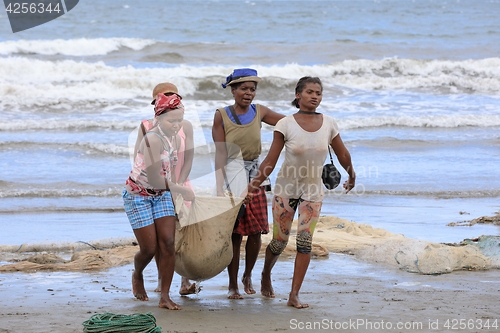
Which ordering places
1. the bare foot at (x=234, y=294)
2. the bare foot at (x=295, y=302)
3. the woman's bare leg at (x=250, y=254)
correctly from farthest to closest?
the woman's bare leg at (x=250, y=254) < the bare foot at (x=234, y=294) < the bare foot at (x=295, y=302)

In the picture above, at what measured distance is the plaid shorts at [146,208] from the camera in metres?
4.03

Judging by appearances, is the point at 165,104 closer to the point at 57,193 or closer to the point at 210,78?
the point at 57,193

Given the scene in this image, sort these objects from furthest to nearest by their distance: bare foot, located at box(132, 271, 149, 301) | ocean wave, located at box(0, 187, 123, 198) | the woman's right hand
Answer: ocean wave, located at box(0, 187, 123, 198), bare foot, located at box(132, 271, 149, 301), the woman's right hand

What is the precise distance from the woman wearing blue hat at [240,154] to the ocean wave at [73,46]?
24273mm

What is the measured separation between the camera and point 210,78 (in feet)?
71.2

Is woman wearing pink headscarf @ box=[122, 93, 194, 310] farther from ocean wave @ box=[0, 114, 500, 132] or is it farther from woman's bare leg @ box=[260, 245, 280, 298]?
ocean wave @ box=[0, 114, 500, 132]

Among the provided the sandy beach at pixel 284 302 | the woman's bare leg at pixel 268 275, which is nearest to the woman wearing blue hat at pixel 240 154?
the woman's bare leg at pixel 268 275

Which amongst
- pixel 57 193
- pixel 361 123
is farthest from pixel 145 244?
pixel 361 123

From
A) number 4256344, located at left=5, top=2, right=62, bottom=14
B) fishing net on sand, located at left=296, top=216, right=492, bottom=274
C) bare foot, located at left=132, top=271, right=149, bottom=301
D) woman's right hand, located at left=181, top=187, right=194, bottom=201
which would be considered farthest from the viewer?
number 4256344, located at left=5, top=2, right=62, bottom=14

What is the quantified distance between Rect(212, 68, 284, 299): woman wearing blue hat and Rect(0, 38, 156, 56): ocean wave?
2427 cm

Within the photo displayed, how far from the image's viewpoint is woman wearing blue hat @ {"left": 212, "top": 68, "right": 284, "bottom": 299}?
4477 millimetres

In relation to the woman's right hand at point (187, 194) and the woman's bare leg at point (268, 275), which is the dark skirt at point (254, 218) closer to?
the woman's bare leg at point (268, 275)

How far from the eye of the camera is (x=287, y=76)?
78.8ft

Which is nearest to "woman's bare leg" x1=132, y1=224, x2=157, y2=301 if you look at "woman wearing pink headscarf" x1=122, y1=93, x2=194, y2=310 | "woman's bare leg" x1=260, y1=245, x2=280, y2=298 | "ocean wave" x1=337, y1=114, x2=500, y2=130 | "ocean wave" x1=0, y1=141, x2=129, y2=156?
"woman wearing pink headscarf" x1=122, y1=93, x2=194, y2=310
